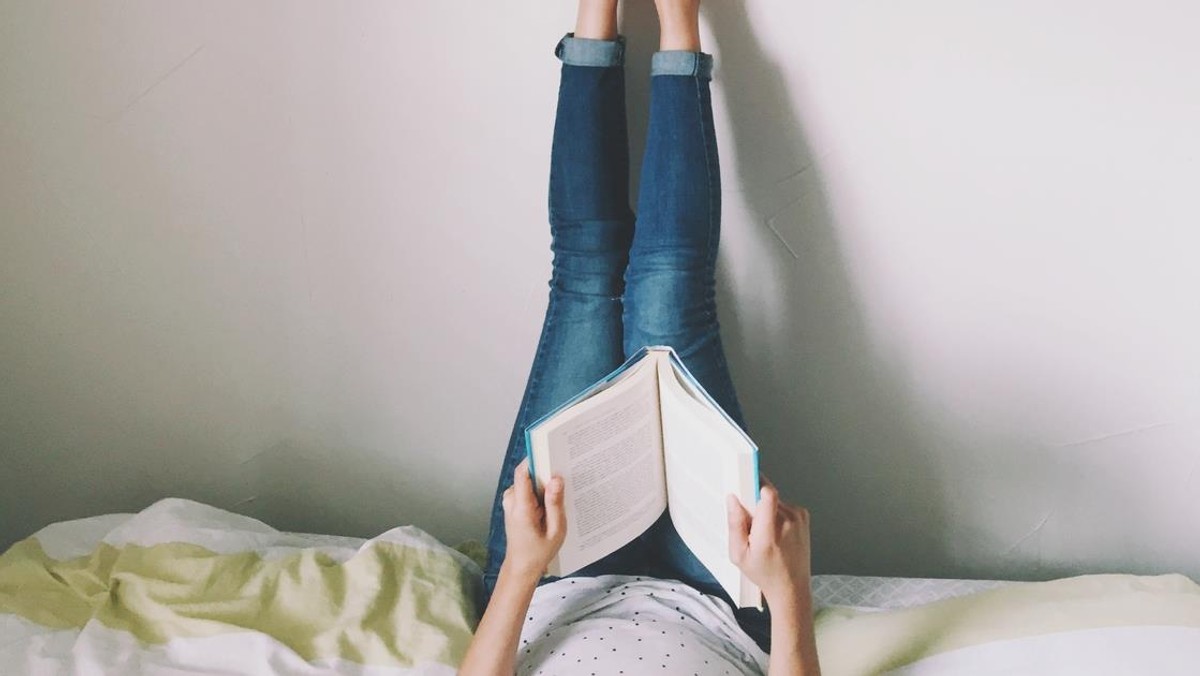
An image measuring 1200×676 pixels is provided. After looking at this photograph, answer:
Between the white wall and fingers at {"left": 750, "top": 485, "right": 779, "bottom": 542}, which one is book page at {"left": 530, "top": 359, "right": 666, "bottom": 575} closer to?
fingers at {"left": 750, "top": 485, "right": 779, "bottom": 542}

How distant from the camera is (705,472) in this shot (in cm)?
86

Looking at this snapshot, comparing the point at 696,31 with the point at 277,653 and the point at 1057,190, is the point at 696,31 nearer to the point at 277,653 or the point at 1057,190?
the point at 1057,190

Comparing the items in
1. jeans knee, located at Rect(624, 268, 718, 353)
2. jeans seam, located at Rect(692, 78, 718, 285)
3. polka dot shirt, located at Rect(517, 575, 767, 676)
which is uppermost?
jeans seam, located at Rect(692, 78, 718, 285)

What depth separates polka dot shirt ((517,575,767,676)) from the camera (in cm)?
91

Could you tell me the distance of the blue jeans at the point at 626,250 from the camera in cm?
100

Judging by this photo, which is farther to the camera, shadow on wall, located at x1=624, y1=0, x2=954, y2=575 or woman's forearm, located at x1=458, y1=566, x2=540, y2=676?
shadow on wall, located at x1=624, y1=0, x2=954, y2=575

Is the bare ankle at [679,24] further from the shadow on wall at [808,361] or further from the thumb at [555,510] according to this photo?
the thumb at [555,510]

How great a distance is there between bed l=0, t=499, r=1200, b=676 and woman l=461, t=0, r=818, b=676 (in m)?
0.09

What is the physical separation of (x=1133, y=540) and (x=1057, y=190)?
18.1 inches

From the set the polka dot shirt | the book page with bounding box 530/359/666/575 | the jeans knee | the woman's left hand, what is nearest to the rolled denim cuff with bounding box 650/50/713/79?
the jeans knee

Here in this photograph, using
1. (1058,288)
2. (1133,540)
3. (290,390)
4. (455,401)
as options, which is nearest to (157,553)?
(290,390)

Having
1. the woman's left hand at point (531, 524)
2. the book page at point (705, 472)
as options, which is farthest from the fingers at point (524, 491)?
the book page at point (705, 472)

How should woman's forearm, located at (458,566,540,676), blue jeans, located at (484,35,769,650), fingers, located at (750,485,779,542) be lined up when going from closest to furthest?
1. fingers, located at (750,485,779,542)
2. woman's forearm, located at (458,566,540,676)
3. blue jeans, located at (484,35,769,650)

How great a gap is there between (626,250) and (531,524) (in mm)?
349
